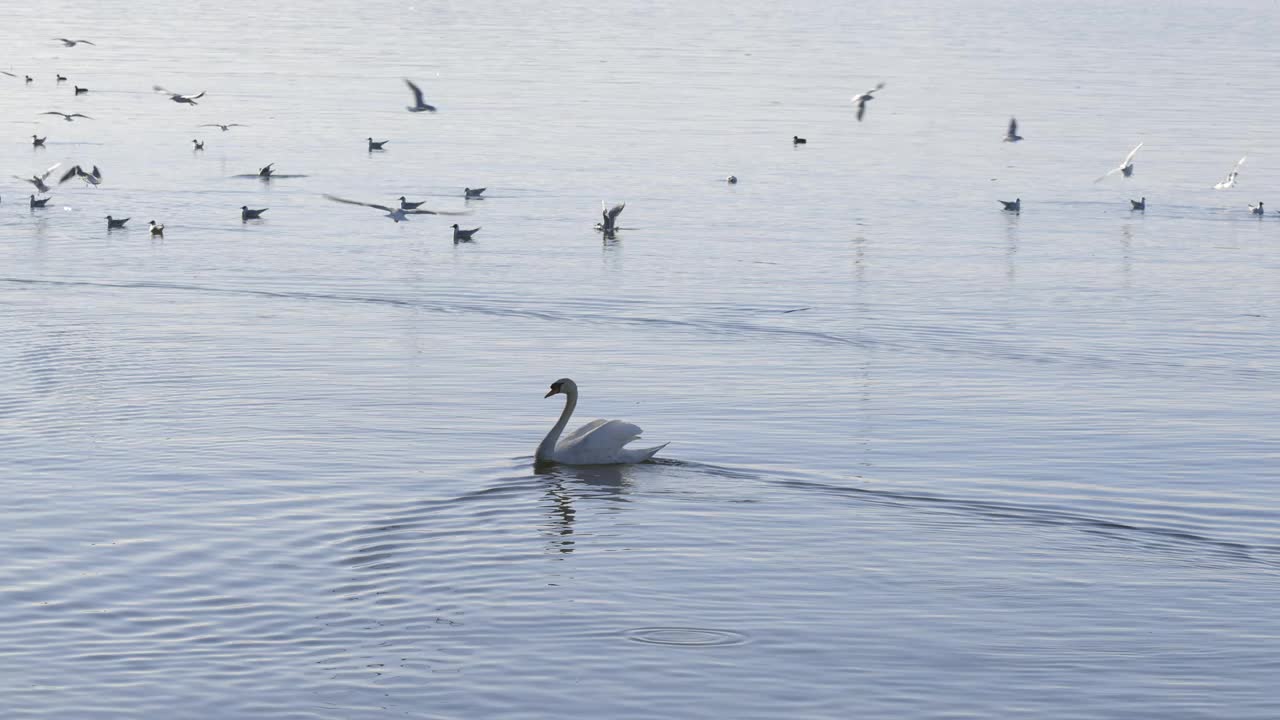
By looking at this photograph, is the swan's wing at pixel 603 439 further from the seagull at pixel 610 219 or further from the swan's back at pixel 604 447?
the seagull at pixel 610 219

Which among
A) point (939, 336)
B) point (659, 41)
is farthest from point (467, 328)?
point (659, 41)

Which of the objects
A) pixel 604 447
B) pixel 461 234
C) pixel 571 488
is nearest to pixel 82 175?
pixel 461 234

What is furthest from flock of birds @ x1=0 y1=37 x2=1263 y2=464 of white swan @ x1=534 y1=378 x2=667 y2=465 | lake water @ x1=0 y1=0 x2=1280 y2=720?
lake water @ x1=0 y1=0 x2=1280 y2=720

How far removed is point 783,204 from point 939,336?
778 inches

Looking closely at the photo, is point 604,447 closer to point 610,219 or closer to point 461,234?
point 610,219

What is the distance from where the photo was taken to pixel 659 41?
13312 centimetres

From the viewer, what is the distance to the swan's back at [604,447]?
77.0ft

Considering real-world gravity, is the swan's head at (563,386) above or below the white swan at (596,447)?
above

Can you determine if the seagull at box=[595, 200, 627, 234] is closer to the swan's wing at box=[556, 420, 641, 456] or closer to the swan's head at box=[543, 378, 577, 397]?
the swan's head at box=[543, 378, 577, 397]

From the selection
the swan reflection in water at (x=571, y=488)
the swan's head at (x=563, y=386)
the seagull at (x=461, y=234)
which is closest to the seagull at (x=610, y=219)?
the seagull at (x=461, y=234)

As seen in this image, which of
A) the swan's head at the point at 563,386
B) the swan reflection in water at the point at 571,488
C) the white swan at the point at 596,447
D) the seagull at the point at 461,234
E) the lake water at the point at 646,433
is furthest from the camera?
the seagull at the point at 461,234

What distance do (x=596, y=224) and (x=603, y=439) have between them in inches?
974

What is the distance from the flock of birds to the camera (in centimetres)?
2352

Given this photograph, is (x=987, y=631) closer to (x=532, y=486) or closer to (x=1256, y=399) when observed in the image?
(x=532, y=486)
